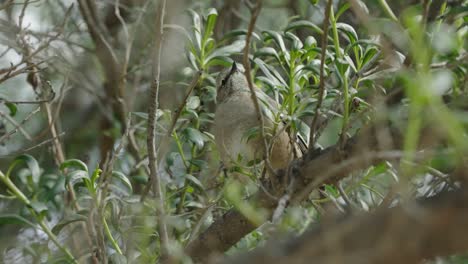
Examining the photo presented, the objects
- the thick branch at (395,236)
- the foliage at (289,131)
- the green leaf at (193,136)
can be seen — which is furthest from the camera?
the green leaf at (193,136)

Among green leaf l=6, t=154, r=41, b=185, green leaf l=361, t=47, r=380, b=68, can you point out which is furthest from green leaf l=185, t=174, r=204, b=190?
green leaf l=361, t=47, r=380, b=68

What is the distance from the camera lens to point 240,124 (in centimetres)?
239

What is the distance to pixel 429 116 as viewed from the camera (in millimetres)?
1156

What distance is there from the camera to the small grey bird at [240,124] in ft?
7.03

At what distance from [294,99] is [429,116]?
34.4 inches

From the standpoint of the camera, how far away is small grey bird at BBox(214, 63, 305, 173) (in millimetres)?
2143

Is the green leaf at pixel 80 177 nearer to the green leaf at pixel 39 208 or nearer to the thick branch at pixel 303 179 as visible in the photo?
the green leaf at pixel 39 208

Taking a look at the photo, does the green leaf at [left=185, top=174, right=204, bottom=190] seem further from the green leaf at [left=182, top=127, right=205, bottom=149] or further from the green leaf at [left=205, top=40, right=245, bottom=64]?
the green leaf at [left=205, top=40, right=245, bottom=64]

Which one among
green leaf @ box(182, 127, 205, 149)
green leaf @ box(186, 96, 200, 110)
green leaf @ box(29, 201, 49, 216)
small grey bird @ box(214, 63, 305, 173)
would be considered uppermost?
green leaf @ box(186, 96, 200, 110)

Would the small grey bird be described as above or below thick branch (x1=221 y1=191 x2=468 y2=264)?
below

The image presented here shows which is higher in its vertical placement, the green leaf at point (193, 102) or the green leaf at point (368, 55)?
the green leaf at point (368, 55)

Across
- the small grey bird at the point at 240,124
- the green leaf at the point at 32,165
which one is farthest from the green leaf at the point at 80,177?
the small grey bird at the point at 240,124

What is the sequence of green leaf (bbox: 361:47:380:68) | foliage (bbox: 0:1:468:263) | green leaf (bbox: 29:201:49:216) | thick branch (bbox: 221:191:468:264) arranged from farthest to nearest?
1. green leaf (bbox: 29:201:49:216)
2. green leaf (bbox: 361:47:380:68)
3. foliage (bbox: 0:1:468:263)
4. thick branch (bbox: 221:191:468:264)

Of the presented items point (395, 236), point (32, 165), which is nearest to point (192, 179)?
point (32, 165)
